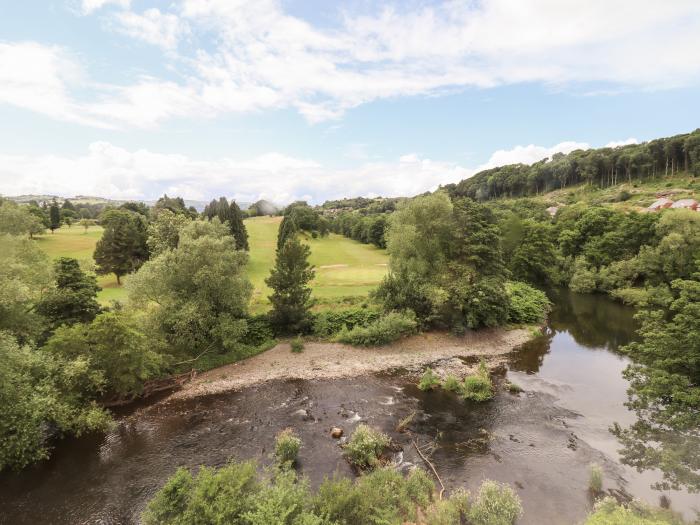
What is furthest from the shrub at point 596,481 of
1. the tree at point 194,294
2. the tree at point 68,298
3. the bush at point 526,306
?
the tree at point 68,298

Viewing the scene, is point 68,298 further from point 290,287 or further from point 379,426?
point 379,426

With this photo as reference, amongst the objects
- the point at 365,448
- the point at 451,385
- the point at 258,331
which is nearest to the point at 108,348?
the point at 258,331

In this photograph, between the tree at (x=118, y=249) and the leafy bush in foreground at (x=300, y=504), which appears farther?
the tree at (x=118, y=249)

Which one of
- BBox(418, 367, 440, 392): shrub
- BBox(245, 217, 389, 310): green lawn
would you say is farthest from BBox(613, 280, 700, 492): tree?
BBox(245, 217, 389, 310): green lawn

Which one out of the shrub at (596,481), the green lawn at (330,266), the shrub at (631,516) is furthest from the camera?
the green lawn at (330,266)

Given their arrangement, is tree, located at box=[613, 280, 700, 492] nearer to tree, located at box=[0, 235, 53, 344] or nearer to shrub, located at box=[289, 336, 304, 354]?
shrub, located at box=[289, 336, 304, 354]

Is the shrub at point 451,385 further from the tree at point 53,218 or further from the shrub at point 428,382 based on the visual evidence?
the tree at point 53,218
